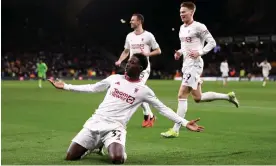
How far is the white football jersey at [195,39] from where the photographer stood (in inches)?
409

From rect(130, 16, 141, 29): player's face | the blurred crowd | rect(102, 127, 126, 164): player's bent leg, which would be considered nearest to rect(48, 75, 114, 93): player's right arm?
rect(102, 127, 126, 164): player's bent leg

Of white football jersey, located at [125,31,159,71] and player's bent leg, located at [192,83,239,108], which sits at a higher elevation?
white football jersey, located at [125,31,159,71]

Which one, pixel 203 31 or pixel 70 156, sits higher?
pixel 203 31

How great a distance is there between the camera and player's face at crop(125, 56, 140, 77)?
7.44 m

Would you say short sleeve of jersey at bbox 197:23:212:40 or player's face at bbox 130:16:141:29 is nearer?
short sleeve of jersey at bbox 197:23:212:40

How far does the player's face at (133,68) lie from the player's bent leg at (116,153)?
1.03 metres

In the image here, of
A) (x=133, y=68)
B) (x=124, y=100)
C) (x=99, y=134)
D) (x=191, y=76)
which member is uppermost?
(x=133, y=68)

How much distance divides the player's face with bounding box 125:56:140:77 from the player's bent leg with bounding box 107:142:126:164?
1.03m

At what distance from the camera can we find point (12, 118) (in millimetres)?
13891

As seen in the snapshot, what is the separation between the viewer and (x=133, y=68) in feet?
24.5

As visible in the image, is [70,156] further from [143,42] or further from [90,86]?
[143,42]

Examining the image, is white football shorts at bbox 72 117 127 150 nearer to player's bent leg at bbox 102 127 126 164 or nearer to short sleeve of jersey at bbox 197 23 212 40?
player's bent leg at bbox 102 127 126 164

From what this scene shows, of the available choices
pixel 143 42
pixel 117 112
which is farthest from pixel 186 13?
pixel 117 112

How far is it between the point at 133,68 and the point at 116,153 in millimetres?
1250
